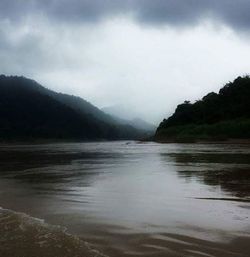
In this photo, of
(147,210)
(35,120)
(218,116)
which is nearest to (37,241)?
(147,210)

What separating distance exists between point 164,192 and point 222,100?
323 ft

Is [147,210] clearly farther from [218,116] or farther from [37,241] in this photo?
[218,116]

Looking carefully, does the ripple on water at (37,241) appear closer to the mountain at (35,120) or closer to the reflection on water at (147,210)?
the reflection on water at (147,210)

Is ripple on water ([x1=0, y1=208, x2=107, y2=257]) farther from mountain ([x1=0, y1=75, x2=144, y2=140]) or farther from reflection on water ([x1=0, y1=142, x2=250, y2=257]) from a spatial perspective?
mountain ([x1=0, y1=75, x2=144, y2=140])

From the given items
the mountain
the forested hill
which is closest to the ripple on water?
the forested hill

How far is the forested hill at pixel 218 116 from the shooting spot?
8659 centimetres

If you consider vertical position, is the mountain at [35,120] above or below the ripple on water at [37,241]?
above

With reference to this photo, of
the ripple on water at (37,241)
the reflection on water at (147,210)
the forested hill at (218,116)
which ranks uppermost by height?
the forested hill at (218,116)

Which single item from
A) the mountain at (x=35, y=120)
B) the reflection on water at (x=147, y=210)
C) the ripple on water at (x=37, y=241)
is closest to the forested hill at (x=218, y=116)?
the mountain at (x=35, y=120)

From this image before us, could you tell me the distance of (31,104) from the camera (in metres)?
188

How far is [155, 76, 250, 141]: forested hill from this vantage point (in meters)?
86.6

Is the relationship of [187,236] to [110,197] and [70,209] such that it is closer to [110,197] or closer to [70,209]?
[70,209]

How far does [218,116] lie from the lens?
338 feet

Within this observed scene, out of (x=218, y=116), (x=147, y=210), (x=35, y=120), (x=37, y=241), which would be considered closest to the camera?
(x=37, y=241)
